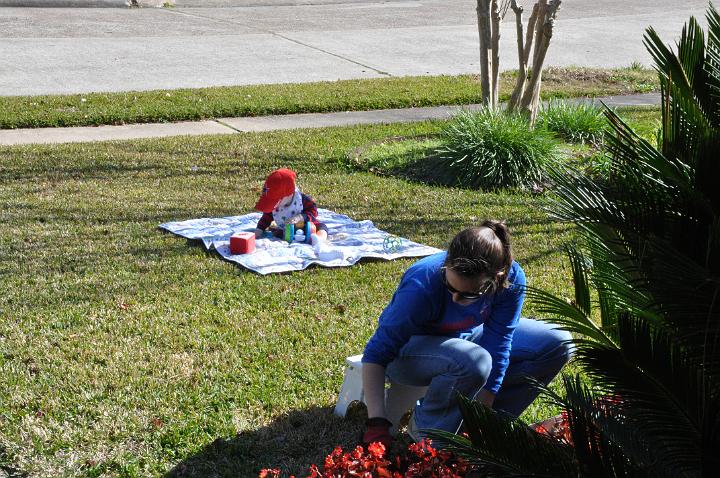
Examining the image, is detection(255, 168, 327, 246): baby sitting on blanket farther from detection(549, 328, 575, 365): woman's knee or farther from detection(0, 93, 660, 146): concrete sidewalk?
detection(0, 93, 660, 146): concrete sidewalk

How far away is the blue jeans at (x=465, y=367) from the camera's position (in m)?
3.47

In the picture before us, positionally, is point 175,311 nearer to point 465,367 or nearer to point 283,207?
point 283,207

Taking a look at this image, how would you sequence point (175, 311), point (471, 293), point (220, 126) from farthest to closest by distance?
point (220, 126) → point (175, 311) → point (471, 293)

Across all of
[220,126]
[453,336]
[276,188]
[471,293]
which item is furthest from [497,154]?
[471,293]

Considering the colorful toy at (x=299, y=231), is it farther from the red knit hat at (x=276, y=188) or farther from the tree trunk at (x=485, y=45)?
the tree trunk at (x=485, y=45)

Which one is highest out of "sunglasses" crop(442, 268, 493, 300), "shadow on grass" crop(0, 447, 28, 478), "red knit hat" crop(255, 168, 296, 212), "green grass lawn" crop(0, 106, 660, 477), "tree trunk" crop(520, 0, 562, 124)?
"tree trunk" crop(520, 0, 562, 124)

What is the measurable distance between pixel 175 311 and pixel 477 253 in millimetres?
2497

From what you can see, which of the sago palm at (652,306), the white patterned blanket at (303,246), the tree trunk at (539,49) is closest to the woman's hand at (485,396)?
the sago palm at (652,306)

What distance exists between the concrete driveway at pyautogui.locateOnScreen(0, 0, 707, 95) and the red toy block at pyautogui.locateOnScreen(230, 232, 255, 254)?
6.89 m

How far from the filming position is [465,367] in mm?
3469

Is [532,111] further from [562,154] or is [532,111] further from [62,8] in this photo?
[62,8]

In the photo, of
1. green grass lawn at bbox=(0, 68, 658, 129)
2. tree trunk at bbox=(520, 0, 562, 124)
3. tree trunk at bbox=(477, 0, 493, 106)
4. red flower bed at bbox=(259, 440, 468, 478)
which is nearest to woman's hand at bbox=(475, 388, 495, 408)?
red flower bed at bbox=(259, 440, 468, 478)

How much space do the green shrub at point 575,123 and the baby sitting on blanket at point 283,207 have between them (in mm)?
3817

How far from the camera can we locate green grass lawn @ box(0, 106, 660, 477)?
3.86m
